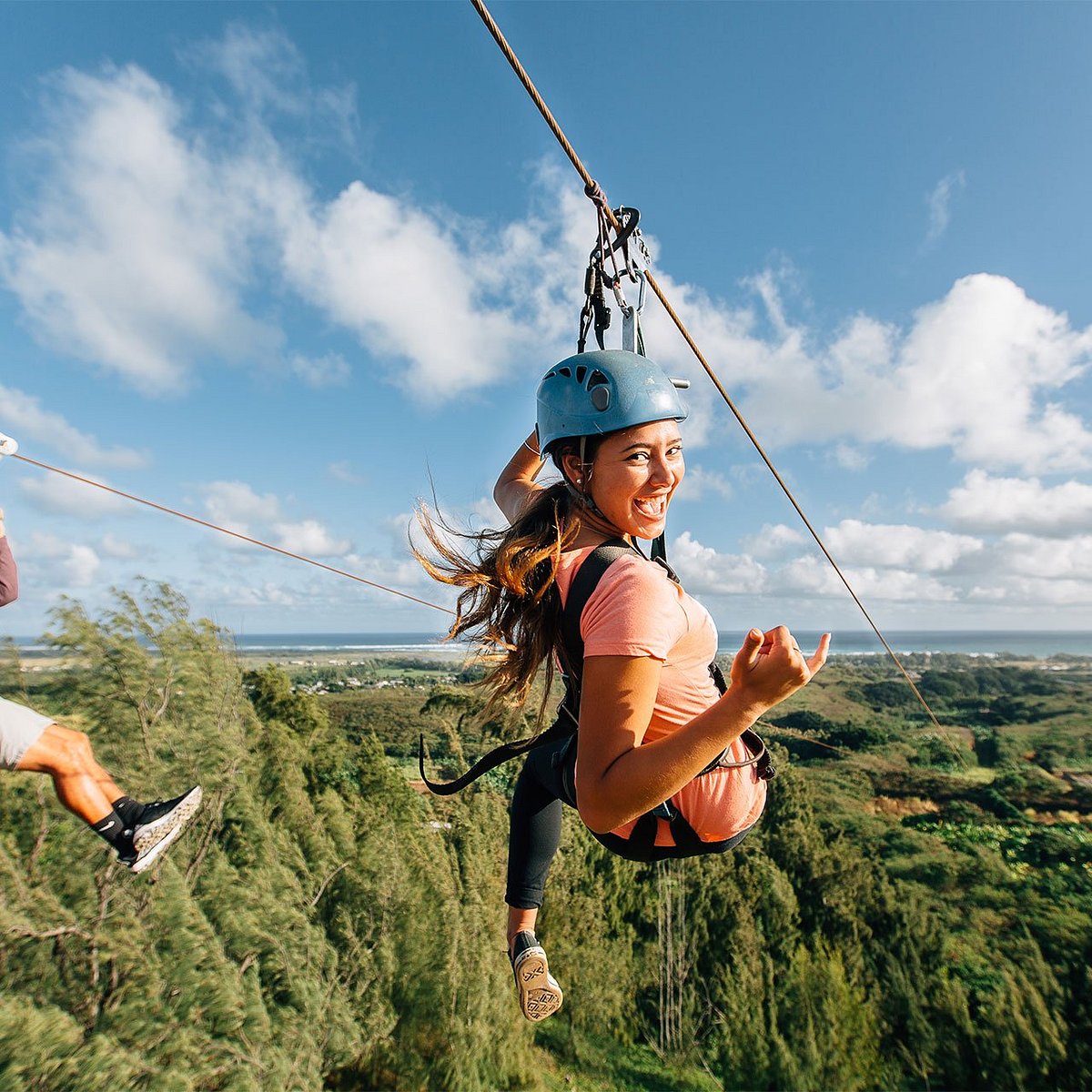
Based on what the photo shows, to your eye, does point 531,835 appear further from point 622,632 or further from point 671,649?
point 622,632

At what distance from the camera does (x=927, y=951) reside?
1455 inches

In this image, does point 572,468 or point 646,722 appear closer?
point 646,722

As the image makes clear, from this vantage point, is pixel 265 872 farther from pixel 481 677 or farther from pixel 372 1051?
pixel 481 677

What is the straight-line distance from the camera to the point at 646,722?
146cm

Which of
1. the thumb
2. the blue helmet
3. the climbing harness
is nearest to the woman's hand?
the thumb

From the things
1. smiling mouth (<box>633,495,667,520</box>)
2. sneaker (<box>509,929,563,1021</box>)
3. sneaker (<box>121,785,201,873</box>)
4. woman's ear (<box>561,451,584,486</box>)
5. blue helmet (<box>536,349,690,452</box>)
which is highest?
blue helmet (<box>536,349,690,452</box>)

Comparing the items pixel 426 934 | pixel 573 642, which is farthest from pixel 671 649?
pixel 426 934

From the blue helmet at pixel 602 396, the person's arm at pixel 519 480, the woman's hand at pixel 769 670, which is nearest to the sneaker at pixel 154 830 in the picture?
the person's arm at pixel 519 480

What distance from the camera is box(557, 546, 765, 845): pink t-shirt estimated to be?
148cm

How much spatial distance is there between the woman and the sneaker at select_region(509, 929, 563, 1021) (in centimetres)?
4

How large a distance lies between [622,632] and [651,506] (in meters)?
0.54

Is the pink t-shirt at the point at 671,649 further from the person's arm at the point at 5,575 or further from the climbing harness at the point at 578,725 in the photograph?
the person's arm at the point at 5,575

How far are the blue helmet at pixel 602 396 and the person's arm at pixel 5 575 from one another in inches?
88.2

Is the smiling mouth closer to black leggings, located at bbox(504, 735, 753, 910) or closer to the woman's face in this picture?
the woman's face
